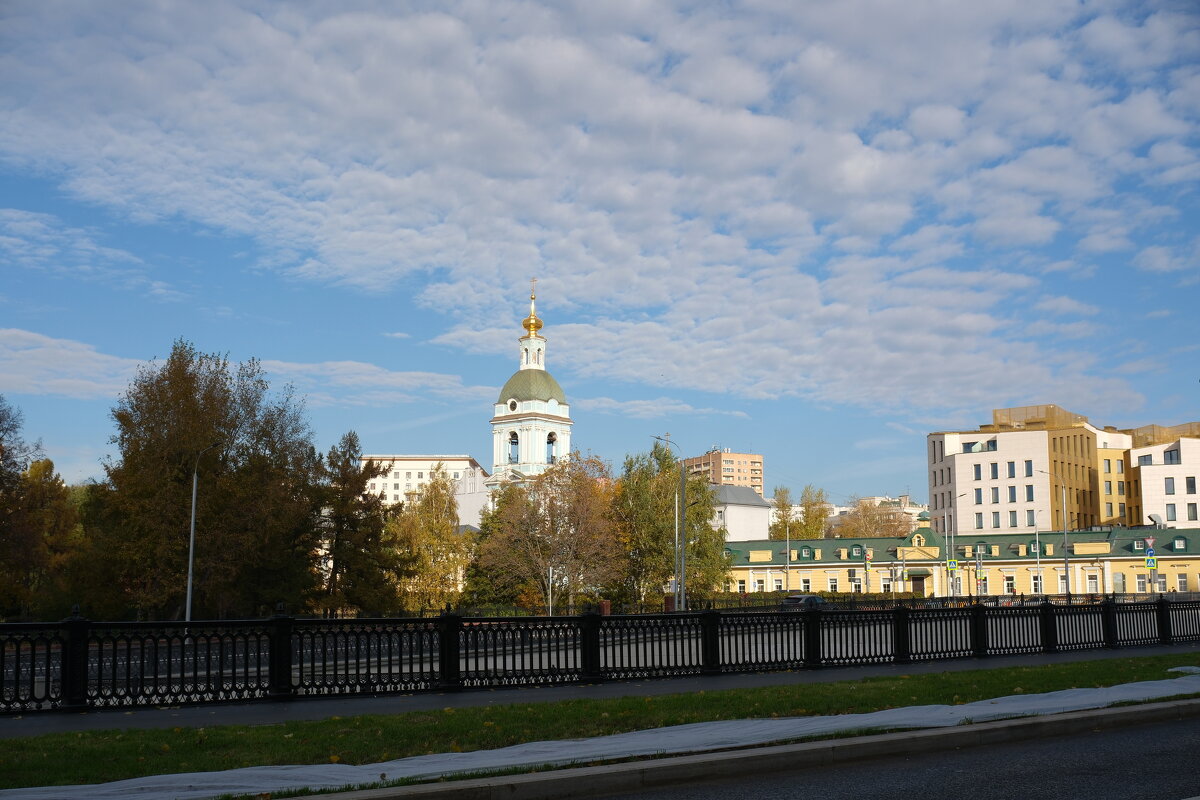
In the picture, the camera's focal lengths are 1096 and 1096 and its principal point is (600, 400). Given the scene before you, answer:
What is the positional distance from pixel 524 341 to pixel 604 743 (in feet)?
399

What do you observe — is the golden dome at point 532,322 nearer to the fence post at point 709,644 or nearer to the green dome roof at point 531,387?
the green dome roof at point 531,387

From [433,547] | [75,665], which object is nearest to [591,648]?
[75,665]

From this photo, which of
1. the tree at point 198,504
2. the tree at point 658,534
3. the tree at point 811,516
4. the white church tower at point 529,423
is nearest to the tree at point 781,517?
the tree at point 811,516

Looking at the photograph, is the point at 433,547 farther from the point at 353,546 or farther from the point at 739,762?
the point at 739,762

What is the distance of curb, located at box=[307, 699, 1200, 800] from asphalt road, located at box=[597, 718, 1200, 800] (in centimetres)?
14

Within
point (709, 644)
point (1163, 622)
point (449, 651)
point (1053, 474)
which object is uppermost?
point (1053, 474)

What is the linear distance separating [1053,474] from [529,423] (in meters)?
55.0

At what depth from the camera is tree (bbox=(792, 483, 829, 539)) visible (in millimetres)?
140125

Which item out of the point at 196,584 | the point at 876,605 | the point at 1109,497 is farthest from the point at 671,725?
the point at 1109,497

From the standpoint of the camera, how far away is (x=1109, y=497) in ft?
382

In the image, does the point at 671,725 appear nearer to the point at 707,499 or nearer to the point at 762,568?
the point at 707,499

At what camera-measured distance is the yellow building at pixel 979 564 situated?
283 feet

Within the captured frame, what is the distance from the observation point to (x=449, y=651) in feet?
53.7

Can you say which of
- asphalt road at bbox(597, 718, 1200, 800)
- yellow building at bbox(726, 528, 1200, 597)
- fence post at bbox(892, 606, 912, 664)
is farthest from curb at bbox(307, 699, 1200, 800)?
yellow building at bbox(726, 528, 1200, 597)
